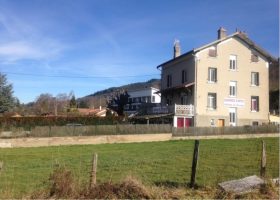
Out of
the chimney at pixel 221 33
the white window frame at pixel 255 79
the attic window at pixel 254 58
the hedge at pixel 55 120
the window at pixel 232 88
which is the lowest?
the hedge at pixel 55 120

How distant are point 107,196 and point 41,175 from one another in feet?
19.7

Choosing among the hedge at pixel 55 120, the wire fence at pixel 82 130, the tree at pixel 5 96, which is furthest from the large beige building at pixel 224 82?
the tree at pixel 5 96

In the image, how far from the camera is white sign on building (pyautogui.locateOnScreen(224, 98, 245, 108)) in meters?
48.0

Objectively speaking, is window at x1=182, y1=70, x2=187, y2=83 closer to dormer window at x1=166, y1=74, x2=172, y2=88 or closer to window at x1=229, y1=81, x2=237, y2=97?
dormer window at x1=166, y1=74, x2=172, y2=88

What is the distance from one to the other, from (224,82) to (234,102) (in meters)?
2.65

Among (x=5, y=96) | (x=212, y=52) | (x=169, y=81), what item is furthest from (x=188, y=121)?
(x=5, y=96)

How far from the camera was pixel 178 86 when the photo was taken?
49.3 m

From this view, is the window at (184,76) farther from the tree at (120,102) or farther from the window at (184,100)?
the tree at (120,102)

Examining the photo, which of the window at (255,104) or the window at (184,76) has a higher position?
the window at (184,76)

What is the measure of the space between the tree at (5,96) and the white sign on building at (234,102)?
28378 mm

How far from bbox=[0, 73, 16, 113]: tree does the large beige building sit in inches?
861

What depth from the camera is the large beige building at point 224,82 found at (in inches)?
1847

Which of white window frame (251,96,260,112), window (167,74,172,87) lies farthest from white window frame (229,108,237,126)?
window (167,74,172,87)

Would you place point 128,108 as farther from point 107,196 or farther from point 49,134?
point 107,196
